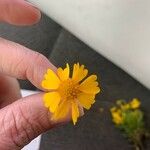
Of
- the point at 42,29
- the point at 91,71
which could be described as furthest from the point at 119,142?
the point at 42,29

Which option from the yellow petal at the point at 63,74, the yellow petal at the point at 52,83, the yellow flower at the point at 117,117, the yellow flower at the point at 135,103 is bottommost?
the yellow flower at the point at 117,117

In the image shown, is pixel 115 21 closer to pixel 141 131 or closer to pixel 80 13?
pixel 80 13

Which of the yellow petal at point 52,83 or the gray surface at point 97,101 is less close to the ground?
the yellow petal at point 52,83

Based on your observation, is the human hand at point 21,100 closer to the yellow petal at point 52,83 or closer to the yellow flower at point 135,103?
the yellow petal at point 52,83

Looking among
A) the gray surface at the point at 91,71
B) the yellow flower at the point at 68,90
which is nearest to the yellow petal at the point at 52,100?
the yellow flower at the point at 68,90

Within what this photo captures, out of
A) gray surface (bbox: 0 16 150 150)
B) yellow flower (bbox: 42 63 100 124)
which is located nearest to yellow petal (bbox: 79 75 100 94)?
yellow flower (bbox: 42 63 100 124)

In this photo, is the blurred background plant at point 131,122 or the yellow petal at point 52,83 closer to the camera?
the yellow petal at point 52,83

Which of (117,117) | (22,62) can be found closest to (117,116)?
(117,117)
